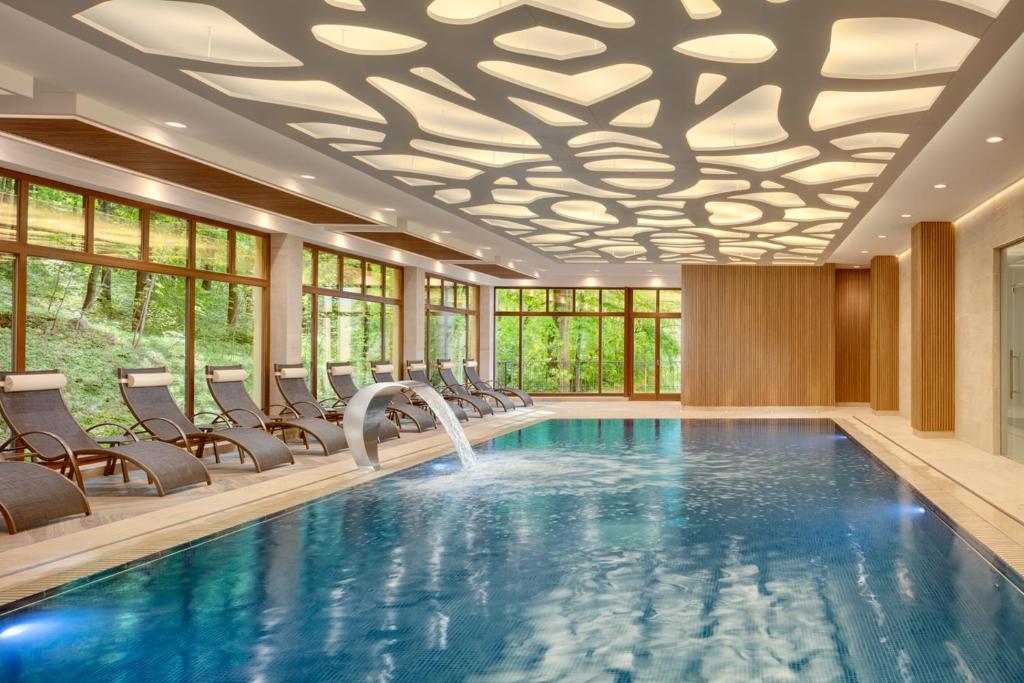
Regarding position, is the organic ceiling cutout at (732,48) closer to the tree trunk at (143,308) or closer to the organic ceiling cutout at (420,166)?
the organic ceiling cutout at (420,166)

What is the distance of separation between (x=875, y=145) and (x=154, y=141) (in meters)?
→ 6.45

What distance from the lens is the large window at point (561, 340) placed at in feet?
67.7

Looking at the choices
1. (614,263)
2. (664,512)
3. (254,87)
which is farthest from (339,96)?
(614,263)

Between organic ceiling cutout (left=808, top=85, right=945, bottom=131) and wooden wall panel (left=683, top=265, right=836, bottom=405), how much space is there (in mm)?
11002

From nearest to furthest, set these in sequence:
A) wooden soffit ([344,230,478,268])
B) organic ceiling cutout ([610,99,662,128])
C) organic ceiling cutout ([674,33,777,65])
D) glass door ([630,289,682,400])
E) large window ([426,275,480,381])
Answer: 1. organic ceiling cutout ([674,33,777,65])
2. organic ceiling cutout ([610,99,662,128])
3. wooden soffit ([344,230,478,268])
4. large window ([426,275,480,381])
5. glass door ([630,289,682,400])

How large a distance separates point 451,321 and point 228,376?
401 inches

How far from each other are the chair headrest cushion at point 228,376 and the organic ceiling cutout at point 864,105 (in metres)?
6.89

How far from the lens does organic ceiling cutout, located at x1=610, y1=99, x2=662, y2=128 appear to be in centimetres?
613

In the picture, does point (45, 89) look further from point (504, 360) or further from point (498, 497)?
point (504, 360)

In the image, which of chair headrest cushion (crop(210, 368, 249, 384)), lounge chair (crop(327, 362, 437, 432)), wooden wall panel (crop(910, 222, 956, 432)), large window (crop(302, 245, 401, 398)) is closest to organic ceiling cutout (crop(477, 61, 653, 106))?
chair headrest cushion (crop(210, 368, 249, 384))

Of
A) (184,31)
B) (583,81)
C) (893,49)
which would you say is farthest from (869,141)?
(184,31)

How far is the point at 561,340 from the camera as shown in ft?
68.7

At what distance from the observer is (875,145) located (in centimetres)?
718

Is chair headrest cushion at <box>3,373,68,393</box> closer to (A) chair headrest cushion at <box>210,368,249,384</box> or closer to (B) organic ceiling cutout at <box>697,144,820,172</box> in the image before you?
(A) chair headrest cushion at <box>210,368,249,384</box>
